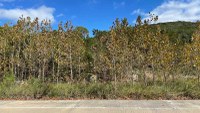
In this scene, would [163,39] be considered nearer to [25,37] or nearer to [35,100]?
[35,100]

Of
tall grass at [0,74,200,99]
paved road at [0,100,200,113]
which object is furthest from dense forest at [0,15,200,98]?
paved road at [0,100,200,113]

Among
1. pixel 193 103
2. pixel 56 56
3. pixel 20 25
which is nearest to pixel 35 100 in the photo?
pixel 193 103

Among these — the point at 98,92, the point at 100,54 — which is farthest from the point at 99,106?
the point at 100,54

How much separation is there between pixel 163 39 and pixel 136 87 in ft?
15.7

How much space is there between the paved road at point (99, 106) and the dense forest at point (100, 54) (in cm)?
279

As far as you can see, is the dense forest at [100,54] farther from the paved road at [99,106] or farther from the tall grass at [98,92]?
the paved road at [99,106]

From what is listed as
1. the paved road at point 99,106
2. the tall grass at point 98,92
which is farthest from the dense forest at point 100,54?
the paved road at point 99,106

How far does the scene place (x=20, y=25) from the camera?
89.9 ft

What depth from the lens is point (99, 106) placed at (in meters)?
11.4

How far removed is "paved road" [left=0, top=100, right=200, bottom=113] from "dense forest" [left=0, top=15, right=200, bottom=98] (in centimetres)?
279

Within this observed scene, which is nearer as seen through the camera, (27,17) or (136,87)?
(136,87)

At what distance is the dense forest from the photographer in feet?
60.4

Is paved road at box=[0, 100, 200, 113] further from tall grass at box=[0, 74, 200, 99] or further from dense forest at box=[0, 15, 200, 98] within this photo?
dense forest at box=[0, 15, 200, 98]

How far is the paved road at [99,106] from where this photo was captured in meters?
10.6
